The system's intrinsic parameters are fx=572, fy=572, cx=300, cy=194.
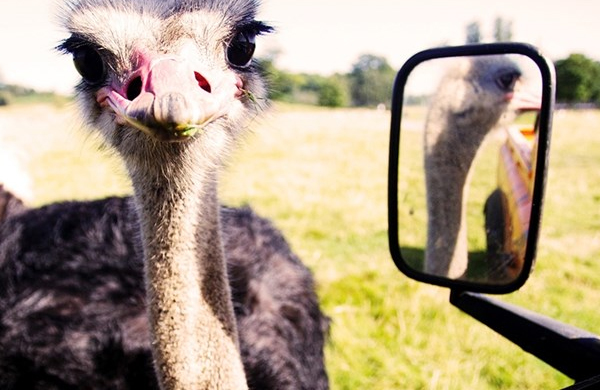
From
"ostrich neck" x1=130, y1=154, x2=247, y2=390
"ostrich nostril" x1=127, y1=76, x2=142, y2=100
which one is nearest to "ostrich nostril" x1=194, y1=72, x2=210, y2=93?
"ostrich nostril" x1=127, y1=76, x2=142, y2=100

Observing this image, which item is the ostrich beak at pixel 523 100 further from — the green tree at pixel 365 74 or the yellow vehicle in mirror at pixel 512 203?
the green tree at pixel 365 74

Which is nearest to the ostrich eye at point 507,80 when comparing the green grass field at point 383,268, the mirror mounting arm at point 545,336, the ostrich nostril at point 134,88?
the mirror mounting arm at point 545,336

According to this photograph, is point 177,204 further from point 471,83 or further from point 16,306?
point 16,306

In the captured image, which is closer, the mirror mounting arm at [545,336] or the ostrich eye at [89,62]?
the mirror mounting arm at [545,336]

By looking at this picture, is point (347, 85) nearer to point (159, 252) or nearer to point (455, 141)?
point (455, 141)

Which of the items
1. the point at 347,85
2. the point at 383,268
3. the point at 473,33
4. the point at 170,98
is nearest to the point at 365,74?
the point at 347,85

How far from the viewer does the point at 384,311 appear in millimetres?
3066

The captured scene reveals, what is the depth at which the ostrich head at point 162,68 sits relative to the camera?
86 cm

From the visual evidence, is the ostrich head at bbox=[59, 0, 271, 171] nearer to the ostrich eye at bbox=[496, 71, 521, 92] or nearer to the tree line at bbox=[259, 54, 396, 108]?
the ostrich eye at bbox=[496, 71, 521, 92]

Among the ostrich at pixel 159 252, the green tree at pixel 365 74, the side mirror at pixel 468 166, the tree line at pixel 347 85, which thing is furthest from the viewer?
the green tree at pixel 365 74

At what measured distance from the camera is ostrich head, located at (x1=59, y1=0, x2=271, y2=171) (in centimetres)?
86

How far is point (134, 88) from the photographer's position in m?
0.99

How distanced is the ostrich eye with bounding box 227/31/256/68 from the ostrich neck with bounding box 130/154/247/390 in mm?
249

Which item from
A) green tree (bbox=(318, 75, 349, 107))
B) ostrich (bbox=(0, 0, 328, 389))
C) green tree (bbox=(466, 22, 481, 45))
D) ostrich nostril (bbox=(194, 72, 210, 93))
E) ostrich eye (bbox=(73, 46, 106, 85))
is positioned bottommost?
green tree (bbox=(318, 75, 349, 107))
